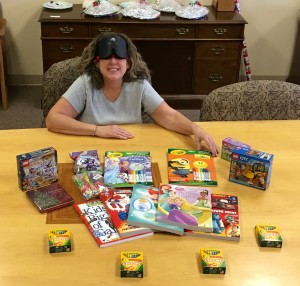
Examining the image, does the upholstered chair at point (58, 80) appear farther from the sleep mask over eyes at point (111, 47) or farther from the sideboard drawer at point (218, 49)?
the sideboard drawer at point (218, 49)

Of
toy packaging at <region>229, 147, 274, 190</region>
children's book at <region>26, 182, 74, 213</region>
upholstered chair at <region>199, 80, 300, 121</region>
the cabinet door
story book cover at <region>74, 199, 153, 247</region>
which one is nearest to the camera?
story book cover at <region>74, 199, 153, 247</region>

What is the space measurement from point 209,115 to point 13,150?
93 cm

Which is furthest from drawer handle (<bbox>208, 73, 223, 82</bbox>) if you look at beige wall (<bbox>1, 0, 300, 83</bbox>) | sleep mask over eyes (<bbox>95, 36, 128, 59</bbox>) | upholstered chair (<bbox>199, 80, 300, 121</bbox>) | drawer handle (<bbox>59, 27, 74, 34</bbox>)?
sleep mask over eyes (<bbox>95, 36, 128, 59</bbox>)

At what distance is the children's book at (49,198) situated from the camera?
1575mm

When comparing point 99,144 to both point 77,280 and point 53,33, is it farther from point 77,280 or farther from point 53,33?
point 53,33

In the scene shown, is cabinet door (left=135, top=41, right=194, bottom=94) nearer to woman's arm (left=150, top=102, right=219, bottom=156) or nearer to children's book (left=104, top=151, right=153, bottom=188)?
woman's arm (left=150, top=102, right=219, bottom=156)

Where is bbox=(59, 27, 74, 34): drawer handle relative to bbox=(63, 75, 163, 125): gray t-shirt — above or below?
below

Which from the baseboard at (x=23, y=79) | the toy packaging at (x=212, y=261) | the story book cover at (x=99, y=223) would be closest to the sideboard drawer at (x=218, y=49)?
the baseboard at (x=23, y=79)

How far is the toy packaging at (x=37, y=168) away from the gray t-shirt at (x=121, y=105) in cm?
57

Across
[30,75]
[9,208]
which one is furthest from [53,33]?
[9,208]

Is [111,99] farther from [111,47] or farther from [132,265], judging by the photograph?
[132,265]

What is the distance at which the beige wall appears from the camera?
4195mm

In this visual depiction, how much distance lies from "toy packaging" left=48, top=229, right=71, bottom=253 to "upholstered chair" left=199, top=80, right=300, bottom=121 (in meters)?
1.11

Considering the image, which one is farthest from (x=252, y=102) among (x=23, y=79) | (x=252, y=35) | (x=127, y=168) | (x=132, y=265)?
(x=23, y=79)
